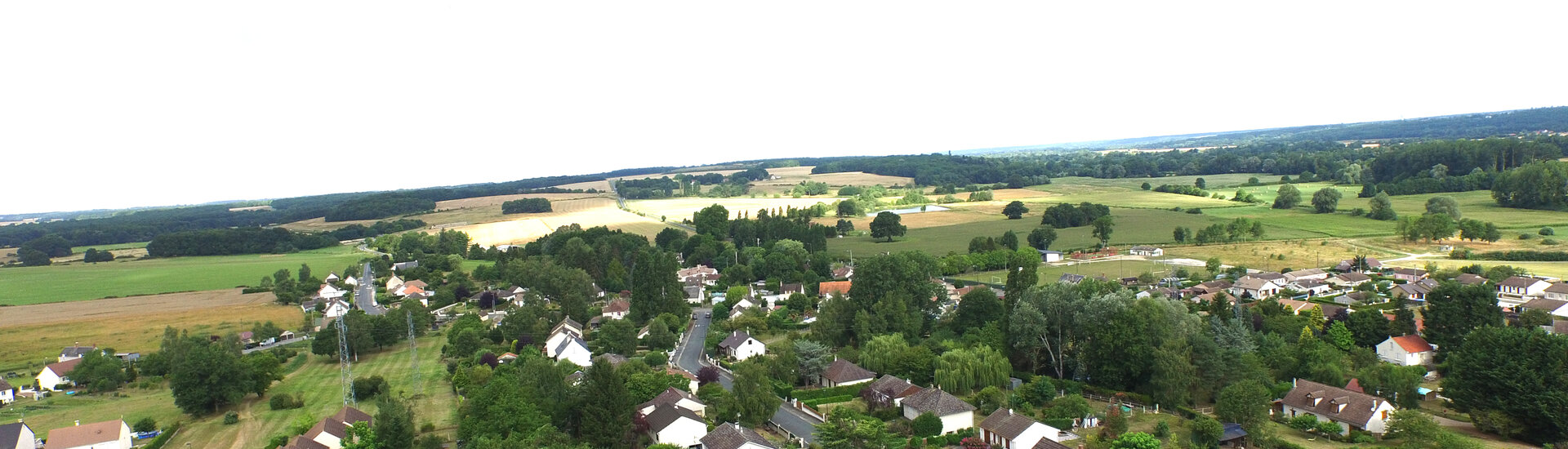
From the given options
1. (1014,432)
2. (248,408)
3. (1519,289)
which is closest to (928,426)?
(1014,432)

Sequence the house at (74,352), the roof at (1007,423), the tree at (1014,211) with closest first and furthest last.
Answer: the roof at (1007,423)
the house at (74,352)
the tree at (1014,211)

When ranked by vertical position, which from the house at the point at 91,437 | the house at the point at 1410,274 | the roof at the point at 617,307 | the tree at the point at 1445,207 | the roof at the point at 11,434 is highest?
the roof at the point at 11,434

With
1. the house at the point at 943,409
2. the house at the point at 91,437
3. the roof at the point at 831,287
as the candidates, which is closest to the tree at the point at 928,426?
the house at the point at 943,409

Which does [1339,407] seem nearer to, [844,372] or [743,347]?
[844,372]

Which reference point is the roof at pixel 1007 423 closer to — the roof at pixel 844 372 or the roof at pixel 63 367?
the roof at pixel 844 372

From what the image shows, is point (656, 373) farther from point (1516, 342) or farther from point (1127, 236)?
point (1127, 236)

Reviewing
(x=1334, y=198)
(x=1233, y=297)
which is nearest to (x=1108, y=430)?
(x=1233, y=297)
